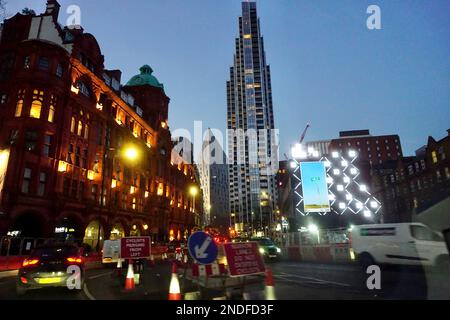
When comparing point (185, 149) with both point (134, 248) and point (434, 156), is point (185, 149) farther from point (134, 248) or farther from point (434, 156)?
point (134, 248)

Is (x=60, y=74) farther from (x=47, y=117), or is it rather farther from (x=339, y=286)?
(x=339, y=286)

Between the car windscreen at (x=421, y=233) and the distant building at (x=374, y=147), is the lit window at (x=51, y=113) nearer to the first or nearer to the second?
the car windscreen at (x=421, y=233)

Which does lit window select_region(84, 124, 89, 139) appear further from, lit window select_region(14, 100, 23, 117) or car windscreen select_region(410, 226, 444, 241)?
car windscreen select_region(410, 226, 444, 241)

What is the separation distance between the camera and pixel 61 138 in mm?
29797

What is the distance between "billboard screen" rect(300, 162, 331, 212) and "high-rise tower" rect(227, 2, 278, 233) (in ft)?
444

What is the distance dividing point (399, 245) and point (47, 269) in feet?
51.2

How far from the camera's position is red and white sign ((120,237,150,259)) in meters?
13.4

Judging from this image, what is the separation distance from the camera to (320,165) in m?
36.3

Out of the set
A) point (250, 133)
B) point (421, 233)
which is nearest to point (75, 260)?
point (421, 233)

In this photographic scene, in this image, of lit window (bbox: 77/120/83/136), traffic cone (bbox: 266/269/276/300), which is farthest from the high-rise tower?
traffic cone (bbox: 266/269/276/300)

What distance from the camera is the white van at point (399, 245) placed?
13352mm

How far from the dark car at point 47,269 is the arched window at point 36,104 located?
76.6 feet
